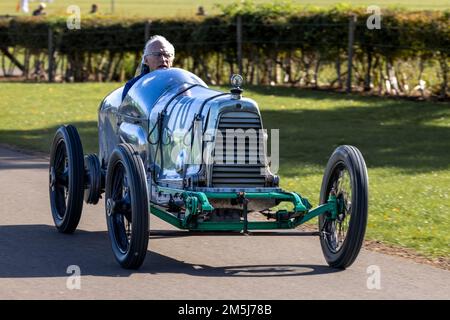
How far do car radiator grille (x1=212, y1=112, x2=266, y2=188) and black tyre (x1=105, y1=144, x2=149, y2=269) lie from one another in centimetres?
67

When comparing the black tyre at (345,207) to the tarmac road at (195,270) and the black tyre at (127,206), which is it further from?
the black tyre at (127,206)

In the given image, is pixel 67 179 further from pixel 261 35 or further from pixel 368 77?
pixel 261 35

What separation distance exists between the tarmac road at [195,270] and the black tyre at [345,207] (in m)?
0.15

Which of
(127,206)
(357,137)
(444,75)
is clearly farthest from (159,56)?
(444,75)

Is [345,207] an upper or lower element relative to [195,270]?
upper

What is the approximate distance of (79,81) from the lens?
3100cm

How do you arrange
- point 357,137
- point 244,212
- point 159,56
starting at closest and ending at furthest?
1. point 244,212
2. point 159,56
3. point 357,137

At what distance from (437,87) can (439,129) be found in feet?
16.5

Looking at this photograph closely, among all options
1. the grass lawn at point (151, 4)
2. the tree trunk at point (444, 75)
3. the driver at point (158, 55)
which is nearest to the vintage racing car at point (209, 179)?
the driver at point (158, 55)

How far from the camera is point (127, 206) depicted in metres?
8.91

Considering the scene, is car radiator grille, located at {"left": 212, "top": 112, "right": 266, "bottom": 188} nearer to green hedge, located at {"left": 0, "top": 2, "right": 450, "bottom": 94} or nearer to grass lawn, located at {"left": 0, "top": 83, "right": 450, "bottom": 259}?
grass lawn, located at {"left": 0, "top": 83, "right": 450, "bottom": 259}

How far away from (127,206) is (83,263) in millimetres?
574

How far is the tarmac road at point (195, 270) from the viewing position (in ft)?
26.2

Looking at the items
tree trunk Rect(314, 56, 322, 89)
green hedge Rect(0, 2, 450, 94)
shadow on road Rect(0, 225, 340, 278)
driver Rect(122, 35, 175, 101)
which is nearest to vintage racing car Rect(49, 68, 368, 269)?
shadow on road Rect(0, 225, 340, 278)
